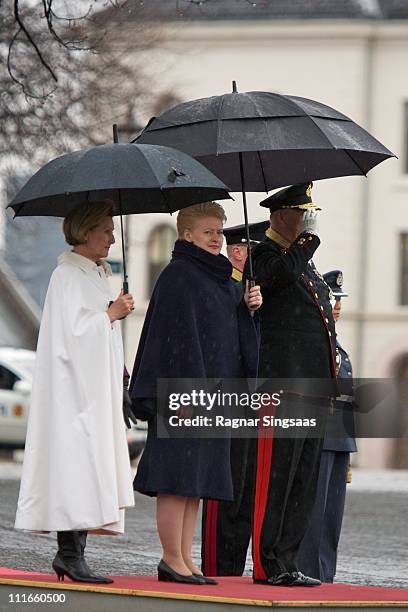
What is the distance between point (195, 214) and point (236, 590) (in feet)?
5.66

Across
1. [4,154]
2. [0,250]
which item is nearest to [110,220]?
[4,154]

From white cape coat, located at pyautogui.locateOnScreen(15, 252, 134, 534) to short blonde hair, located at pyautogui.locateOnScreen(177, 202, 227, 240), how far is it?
1.89ft

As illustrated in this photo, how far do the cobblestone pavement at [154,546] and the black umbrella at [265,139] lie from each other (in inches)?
110

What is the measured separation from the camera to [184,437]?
7.71 m

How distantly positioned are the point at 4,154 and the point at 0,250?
57.3ft

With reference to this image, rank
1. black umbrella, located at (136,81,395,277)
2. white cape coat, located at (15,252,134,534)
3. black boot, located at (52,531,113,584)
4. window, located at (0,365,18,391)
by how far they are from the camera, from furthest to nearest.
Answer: window, located at (0,365,18,391) < black umbrella, located at (136,81,395,277) < black boot, located at (52,531,113,584) < white cape coat, located at (15,252,134,534)

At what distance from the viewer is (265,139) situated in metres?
8.43

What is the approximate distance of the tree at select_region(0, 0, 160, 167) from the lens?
20.4 meters

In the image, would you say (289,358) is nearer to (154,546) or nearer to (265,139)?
(265,139)

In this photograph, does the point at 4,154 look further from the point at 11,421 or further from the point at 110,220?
the point at 110,220

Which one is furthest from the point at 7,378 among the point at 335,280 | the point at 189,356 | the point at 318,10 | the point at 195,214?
the point at 189,356

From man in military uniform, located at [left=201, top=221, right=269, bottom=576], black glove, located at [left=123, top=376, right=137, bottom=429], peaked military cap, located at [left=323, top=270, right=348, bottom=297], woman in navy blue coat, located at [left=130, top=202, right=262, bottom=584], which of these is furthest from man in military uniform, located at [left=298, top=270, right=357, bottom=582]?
black glove, located at [left=123, top=376, right=137, bottom=429]

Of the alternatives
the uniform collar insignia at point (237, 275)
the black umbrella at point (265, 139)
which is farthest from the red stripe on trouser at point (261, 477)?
the uniform collar insignia at point (237, 275)

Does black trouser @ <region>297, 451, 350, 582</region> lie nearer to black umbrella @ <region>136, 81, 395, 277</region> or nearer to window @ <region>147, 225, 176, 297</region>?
black umbrella @ <region>136, 81, 395, 277</region>
